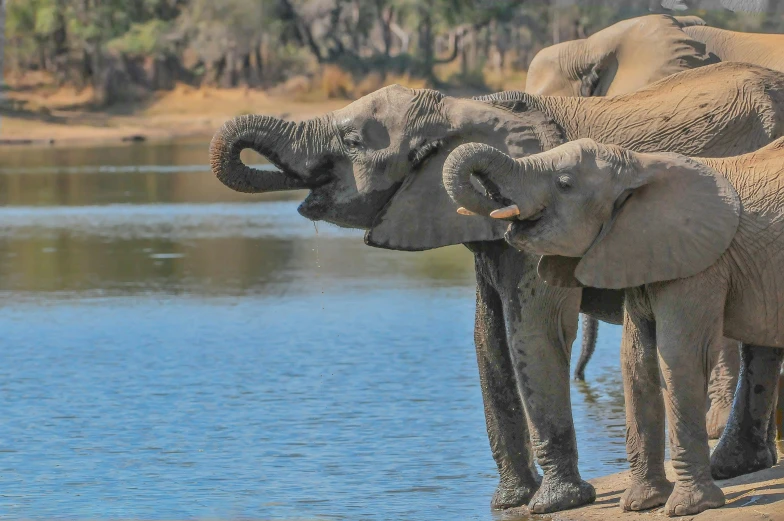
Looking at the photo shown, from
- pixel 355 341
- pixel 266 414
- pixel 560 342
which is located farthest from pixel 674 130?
pixel 355 341

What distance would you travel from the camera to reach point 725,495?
6402 millimetres

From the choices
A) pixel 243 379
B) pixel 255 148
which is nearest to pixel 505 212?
pixel 255 148

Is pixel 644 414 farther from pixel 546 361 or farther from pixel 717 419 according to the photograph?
pixel 717 419

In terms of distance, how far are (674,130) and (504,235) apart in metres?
1.01

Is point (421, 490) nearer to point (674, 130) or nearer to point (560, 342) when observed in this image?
point (560, 342)

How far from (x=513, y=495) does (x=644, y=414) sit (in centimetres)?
96

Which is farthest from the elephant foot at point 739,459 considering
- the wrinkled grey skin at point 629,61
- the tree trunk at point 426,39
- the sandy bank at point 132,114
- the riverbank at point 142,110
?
the tree trunk at point 426,39

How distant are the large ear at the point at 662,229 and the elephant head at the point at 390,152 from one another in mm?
621

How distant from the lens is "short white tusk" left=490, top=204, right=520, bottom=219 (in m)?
5.82

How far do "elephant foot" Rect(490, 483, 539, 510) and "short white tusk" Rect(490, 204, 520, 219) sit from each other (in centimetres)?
163

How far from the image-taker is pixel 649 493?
6371 millimetres

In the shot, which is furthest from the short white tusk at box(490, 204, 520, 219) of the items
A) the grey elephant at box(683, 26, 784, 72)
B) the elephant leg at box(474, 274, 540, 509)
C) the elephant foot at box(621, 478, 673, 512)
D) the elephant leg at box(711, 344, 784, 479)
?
the grey elephant at box(683, 26, 784, 72)

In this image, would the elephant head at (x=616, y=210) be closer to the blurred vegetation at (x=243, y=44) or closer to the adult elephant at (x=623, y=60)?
the adult elephant at (x=623, y=60)

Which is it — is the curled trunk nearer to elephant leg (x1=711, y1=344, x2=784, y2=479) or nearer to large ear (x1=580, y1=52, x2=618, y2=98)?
elephant leg (x1=711, y1=344, x2=784, y2=479)
